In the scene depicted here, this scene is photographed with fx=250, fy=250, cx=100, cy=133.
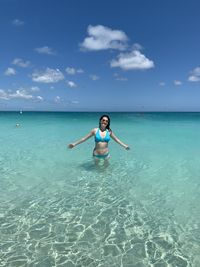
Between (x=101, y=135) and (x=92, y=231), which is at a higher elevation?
(x=101, y=135)

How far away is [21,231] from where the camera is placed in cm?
493

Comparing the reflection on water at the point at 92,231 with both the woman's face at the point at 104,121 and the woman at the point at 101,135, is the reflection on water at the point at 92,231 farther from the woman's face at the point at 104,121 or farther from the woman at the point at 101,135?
the woman's face at the point at 104,121

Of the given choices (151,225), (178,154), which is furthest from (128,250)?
(178,154)

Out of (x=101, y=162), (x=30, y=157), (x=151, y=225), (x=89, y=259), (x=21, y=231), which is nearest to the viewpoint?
(x=89, y=259)

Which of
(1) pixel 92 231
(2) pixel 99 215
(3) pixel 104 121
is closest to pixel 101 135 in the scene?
(3) pixel 104 121

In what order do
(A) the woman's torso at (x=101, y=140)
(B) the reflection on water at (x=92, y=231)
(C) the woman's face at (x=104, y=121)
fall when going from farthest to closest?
(A) the woman's torso at (x=101, y=140), (C) the woman's face at (x=104, y=121), (B) the reflection on water at (x=92, y=231)

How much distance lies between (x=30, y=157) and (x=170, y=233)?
28.1 feet

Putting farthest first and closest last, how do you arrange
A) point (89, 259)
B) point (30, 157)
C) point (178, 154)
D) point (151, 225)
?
point (178, 154) → point (30, 157) → point (151, 225) → point (89, 259)

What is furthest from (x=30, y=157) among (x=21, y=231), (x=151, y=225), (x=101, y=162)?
(x=151, y=225)

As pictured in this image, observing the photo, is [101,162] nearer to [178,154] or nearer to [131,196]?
[131,196]

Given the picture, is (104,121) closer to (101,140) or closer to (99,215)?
(101,140)

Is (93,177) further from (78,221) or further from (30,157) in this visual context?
(30,157)

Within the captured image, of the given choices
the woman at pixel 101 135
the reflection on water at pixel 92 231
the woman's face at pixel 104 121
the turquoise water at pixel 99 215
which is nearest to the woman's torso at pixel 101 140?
the woman at pixel 101 135

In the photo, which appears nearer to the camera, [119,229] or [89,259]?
[89,259]
